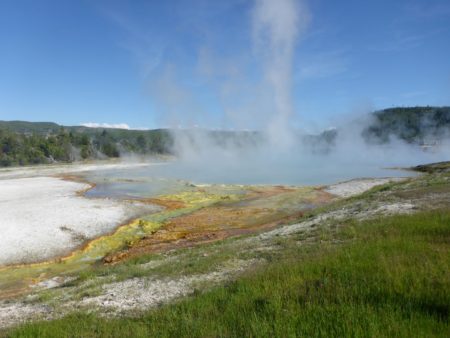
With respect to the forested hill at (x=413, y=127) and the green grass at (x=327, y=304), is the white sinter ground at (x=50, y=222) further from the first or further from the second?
the forested hill at (x=413, y=127)

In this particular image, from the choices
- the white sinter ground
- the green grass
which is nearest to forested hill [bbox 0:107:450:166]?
the white sinter ground

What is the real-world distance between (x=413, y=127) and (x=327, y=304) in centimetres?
20199

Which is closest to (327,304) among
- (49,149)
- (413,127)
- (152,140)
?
(49,149)

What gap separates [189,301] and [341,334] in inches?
171

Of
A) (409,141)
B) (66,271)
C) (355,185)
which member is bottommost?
(66,271)

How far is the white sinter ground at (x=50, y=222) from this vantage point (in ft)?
83.7

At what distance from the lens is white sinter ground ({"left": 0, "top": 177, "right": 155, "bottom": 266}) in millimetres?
25516

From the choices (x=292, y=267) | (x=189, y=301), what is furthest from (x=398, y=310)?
(x=189, y=301)

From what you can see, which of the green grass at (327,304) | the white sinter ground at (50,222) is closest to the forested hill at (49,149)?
the white sinter ground at (50,222)

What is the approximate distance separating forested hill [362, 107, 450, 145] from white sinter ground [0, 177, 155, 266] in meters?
160

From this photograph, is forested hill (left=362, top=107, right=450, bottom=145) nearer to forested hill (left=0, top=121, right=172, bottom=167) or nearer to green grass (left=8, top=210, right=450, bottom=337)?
forested hill (left=0, top=121, right=172, bottom=167)

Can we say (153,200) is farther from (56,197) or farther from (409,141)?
(409,141)

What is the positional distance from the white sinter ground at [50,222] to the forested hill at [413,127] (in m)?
160

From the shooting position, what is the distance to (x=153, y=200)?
1767 inches
